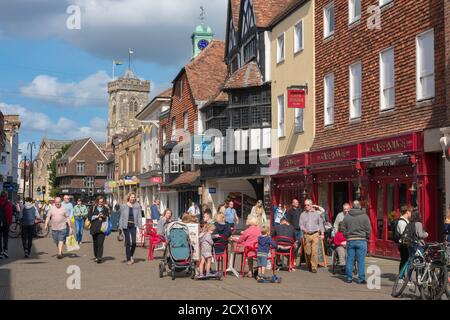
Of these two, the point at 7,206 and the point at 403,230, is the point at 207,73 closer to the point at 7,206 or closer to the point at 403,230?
the point at 7,206

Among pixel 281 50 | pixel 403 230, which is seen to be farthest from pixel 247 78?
pixel 403 230

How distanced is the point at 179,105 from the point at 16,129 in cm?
4852

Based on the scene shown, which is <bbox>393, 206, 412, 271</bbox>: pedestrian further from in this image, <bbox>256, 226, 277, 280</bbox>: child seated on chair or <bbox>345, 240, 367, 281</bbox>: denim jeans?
<bbox>256, 226, 277, 280</bbox>: child seated on chair

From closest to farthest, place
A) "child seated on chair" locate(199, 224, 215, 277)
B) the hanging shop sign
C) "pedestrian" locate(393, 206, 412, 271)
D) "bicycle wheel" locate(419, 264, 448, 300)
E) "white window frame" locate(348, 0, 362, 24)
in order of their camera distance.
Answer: "bicycle wheel" locate(419, 264, 448, 300) → "pedestrian" locate(393, 206, 412, 271) → "child seated on chair" locate(199, 224, 215, 277) → "white window frame" locate(348, 0, 362, 24) → the hanging shop sign

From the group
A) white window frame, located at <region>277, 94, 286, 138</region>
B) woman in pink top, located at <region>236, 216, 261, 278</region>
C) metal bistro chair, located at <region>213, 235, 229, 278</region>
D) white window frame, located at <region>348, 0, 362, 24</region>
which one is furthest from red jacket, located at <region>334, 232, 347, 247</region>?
white window frame, located at <region>277, 94, 286, 138</region>

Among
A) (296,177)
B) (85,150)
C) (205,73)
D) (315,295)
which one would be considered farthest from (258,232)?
(85,150)

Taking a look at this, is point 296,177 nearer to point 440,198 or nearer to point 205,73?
point 440,198

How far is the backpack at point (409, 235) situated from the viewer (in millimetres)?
12719

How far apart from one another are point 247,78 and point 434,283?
68.7 ft

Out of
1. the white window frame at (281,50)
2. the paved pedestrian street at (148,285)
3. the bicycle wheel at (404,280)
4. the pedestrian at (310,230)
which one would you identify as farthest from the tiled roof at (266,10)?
the bicycle wheel at (404,280)

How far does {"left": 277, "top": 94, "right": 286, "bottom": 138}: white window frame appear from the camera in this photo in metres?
28.8

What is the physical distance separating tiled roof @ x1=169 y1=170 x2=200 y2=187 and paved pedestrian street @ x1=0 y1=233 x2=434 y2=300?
72.9 feet

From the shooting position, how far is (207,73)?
1655 inches

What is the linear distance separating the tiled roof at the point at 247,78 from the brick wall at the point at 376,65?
606 cm
